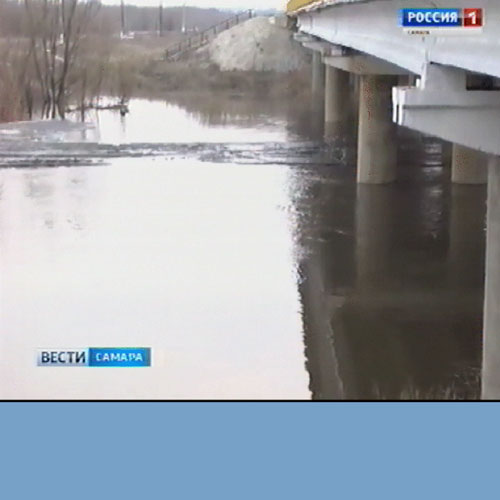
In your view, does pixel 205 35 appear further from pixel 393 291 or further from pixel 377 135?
pixel 393 291

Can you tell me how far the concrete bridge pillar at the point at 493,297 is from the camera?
6234 millimetres

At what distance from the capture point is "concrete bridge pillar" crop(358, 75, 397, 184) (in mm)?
15188

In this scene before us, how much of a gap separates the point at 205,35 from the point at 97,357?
34.7 meters

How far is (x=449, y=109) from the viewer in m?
6.04

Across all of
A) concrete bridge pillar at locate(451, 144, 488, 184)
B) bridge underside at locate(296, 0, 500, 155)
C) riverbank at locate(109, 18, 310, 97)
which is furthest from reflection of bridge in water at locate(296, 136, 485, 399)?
riverbank at locate(109, 18, 310, 97)

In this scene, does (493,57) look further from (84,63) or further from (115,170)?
(84,63)

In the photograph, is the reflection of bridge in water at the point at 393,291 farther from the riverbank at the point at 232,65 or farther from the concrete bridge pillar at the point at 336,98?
the riverbank at the point at 232,65

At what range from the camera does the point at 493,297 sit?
6258mm

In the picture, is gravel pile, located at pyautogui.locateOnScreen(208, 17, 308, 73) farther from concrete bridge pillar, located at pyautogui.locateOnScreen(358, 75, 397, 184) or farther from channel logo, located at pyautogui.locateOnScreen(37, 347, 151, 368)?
channel logo, located at pyautogui.locateOnScreen(37, 347, 151, 368)

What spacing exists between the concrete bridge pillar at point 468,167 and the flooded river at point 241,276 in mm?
216

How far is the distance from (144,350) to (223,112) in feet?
67.7

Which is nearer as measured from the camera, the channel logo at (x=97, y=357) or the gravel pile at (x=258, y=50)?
the channel logo at (x=97, y=357)
